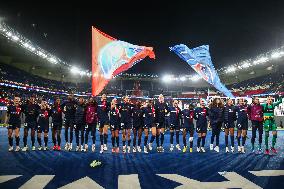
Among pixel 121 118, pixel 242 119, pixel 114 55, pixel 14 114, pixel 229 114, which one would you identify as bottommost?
pixel 242 119

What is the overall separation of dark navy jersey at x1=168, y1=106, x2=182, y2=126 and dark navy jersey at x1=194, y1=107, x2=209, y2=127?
827 mm

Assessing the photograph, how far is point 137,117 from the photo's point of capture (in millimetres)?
11906

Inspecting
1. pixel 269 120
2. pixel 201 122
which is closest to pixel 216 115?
pixel 201 122

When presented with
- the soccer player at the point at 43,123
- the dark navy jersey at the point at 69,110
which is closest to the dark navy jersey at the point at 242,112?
the dark navy jersey at the point at 69,110

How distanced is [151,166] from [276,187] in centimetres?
381

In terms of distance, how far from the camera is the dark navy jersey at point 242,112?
12391mm

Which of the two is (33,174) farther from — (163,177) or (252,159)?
(252,159)

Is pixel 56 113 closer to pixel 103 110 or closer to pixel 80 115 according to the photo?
pixel 80 115

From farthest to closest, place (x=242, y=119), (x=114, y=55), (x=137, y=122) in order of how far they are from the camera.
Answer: (x=114, y=55) → (x=242, y=119) → (x=137, y=122)

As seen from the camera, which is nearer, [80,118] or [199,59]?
[80,118]

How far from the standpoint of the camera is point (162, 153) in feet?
37.3

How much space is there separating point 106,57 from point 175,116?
207 inches

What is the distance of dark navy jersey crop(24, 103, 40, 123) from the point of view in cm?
1184

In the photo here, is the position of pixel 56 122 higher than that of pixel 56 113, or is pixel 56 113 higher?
pixel 56 113
